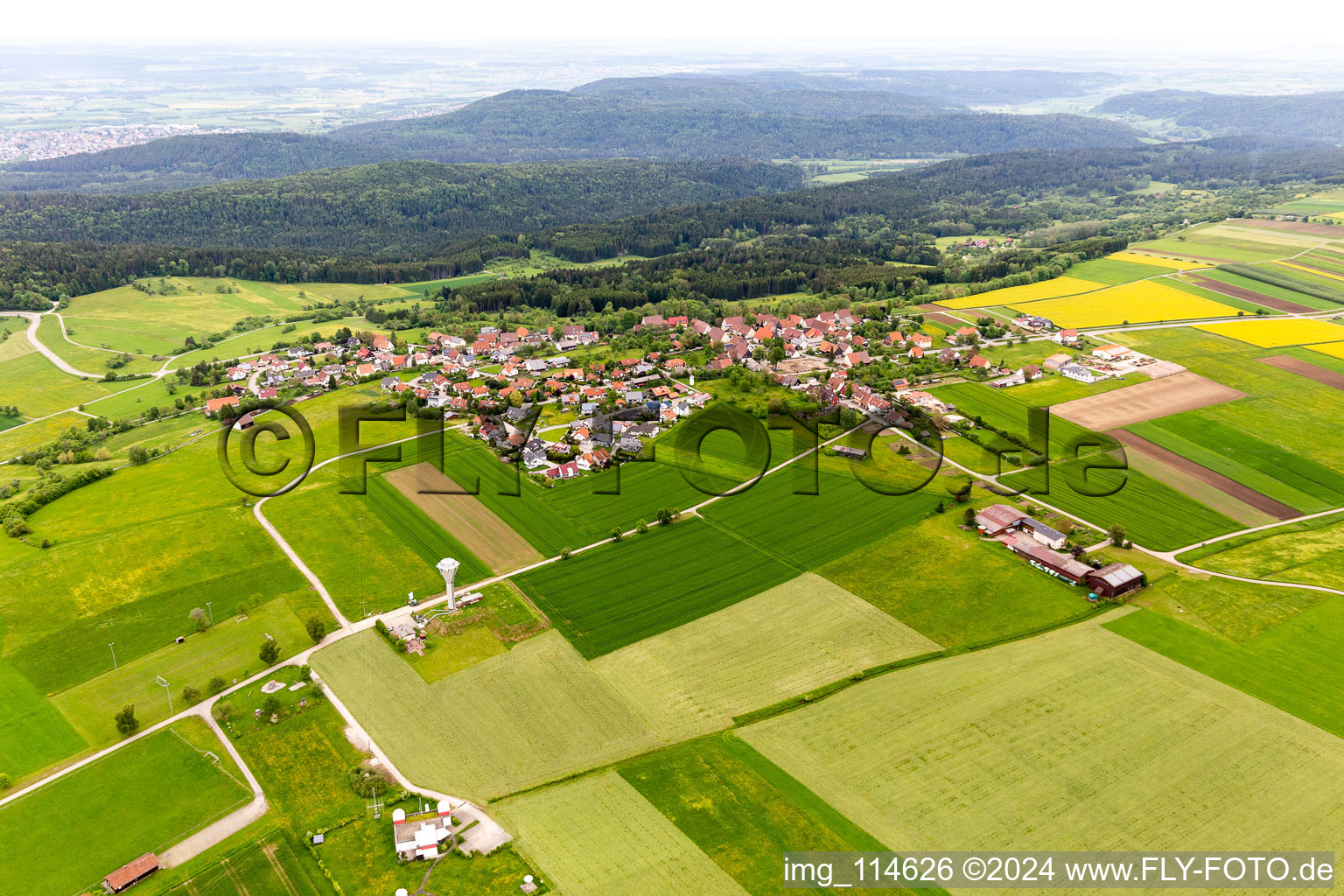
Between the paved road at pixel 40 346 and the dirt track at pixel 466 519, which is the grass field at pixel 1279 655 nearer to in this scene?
the dirt track at pixel 466 519

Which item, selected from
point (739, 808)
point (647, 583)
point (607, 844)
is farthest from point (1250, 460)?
point (607, 844)

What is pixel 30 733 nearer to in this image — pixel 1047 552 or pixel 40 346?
pixel 1047 552

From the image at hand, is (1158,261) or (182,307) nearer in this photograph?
(182,307)

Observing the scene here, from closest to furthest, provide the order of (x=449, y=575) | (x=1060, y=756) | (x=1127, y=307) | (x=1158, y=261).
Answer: (x=1060, y=756) < (x=449, y=575) < (x=1127, y=307) < (x=1158, y=261)

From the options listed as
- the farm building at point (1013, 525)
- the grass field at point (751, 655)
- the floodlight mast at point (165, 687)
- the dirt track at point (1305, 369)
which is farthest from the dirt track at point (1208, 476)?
the floodlight mast at point (165, 687)

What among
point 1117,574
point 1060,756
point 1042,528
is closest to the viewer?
point 1060,756

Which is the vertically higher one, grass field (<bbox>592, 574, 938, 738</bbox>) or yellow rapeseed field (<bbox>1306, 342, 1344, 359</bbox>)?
yellow rapeseed field (<bbox>1306, 342, 1344, 359</bbox>)

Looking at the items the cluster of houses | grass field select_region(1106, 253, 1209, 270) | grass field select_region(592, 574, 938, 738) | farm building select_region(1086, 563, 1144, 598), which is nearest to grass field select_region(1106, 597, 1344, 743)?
farm building select_region(1086, 563, 1144, 598)

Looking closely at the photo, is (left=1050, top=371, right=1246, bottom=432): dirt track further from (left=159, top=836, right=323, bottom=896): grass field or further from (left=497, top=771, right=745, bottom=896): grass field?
(left=159, top=836, right=323, bottom=896): grass field
